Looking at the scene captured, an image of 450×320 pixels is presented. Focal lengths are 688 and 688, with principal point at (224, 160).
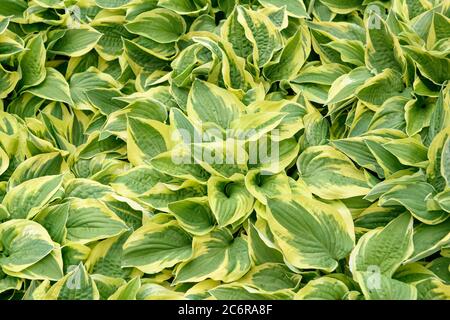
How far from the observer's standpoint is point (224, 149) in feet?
4.49

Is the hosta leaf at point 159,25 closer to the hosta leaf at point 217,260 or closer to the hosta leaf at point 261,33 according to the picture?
the hosta leaf at point 261,33

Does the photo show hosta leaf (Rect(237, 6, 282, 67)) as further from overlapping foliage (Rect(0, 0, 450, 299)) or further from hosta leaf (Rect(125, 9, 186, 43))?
hosta leaf (Rect(125, 9, 186, 43))

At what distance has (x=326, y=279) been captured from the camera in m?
1.24

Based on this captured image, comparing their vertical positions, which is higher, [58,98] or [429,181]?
[429,181]

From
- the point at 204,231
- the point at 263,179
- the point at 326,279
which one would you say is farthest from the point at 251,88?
the point at 326,279

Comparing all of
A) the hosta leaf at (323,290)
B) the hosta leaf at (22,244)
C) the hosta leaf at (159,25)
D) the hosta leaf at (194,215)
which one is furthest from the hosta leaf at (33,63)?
the hosta leaf at (323,290)

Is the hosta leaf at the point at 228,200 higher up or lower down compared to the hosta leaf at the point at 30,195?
higher up

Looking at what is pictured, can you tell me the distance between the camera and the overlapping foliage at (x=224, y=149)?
50.4 inches

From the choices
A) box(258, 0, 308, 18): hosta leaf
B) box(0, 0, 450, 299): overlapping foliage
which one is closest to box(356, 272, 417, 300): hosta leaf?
box(0, 0, 450, 299): overlapping foliage

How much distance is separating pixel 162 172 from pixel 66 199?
0.21 metres

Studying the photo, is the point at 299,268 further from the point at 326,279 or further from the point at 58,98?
the point at 58,98

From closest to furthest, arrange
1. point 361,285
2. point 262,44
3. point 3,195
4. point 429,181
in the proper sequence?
point 361,285, point 429,181, point 3,195, point 262,44

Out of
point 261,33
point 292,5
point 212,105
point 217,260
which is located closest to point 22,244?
point 217,260

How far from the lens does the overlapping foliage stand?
1280 millimetres
